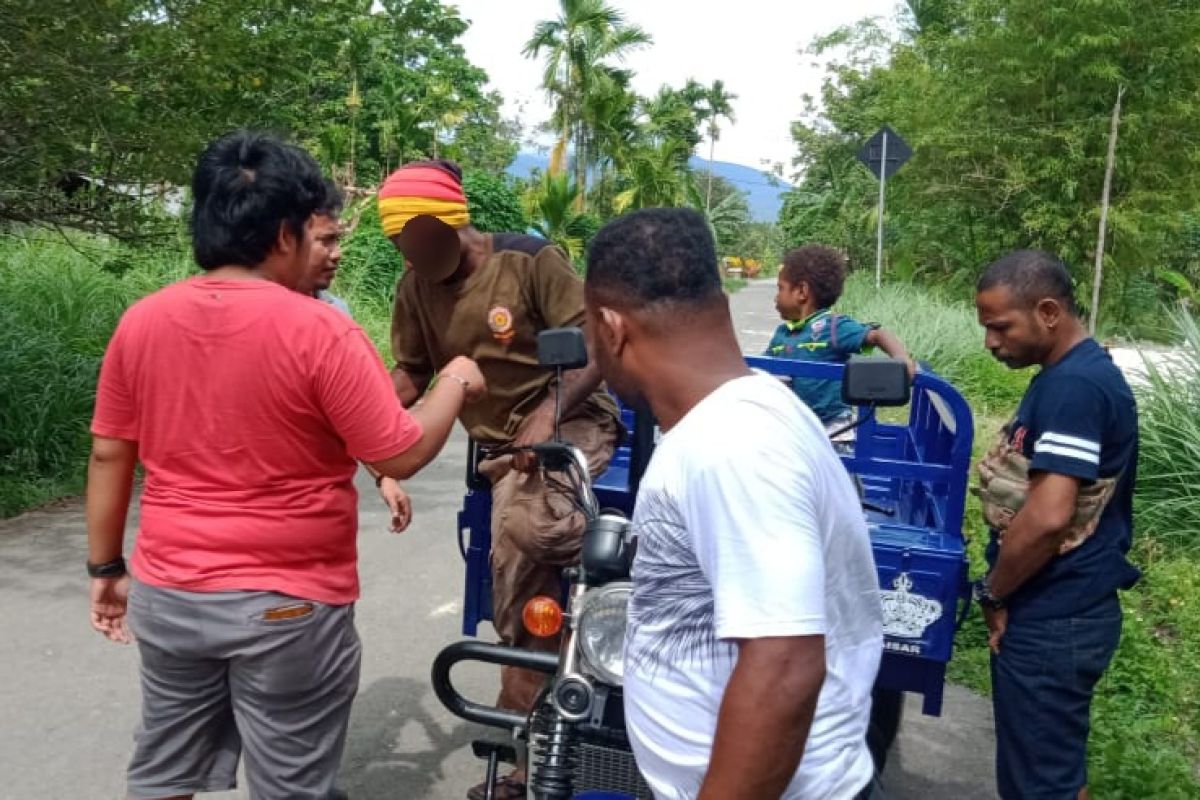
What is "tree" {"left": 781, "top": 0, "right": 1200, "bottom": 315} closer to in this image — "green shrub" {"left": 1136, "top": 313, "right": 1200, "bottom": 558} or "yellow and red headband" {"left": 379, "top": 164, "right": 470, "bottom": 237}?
"green shrub" {"left": 1136, "top": 313, "right": 1200, "bottom": 558}

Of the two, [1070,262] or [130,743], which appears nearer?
[130,743]

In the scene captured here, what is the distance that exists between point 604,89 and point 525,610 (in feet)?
90.9

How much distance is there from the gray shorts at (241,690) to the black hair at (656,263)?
1.02 m

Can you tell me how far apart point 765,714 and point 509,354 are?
1897 mm

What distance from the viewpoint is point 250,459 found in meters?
2.08

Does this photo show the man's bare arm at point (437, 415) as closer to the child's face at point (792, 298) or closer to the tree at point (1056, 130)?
the child's face at point (792, 298)

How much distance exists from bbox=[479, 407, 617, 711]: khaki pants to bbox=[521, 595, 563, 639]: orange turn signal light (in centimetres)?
5

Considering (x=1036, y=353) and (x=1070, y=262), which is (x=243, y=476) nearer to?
(x=1036, y=353)

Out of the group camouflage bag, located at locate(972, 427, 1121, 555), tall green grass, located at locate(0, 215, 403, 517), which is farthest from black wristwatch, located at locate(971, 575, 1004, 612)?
tall green grass, located at locate(0, 215, 403, 517)

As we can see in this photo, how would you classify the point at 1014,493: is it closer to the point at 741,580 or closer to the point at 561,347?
the point at 561,347

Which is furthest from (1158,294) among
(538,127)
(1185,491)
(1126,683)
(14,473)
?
(538,127)

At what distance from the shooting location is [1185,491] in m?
5.78

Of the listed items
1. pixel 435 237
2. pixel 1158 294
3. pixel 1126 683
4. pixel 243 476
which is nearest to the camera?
pixel 243 476

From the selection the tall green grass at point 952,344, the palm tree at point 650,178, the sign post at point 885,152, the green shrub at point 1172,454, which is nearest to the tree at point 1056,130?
the tall green grass at point 952,344
